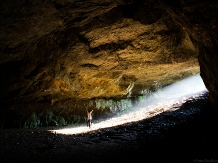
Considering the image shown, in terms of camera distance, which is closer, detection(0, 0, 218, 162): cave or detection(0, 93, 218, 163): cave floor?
detection(0, 93, 218, 163): cave floor

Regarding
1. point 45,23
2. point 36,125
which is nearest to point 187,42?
point 45,23

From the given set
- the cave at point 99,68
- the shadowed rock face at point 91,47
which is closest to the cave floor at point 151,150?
the cave at point 99,68

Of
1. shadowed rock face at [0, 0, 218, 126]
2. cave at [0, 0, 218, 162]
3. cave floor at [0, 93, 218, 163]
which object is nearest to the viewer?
cave floor at [0, 93, 218, 163]

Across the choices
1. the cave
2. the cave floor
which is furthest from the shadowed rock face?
the cave floor

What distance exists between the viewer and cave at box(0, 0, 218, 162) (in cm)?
547

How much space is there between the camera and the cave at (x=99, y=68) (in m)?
5.47

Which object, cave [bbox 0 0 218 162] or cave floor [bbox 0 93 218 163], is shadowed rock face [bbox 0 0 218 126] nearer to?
cave [bbox 0 0 218 162]

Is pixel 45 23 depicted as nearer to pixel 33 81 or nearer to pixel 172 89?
pixel 33 81

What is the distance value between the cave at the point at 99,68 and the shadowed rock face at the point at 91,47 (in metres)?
0.05

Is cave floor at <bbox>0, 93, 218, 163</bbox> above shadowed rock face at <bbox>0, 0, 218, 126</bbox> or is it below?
below

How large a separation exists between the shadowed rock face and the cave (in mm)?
49

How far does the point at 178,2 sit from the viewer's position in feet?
20.1

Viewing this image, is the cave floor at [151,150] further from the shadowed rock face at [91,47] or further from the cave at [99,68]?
the shadowed rock face at [91,47]

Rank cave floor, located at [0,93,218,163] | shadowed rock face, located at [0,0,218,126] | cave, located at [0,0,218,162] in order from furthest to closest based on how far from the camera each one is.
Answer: shadowed rock face, located at [0,0,218,126]
cave, located at [0,0,218,162]
cave floor, located at [0,93,218,163]
